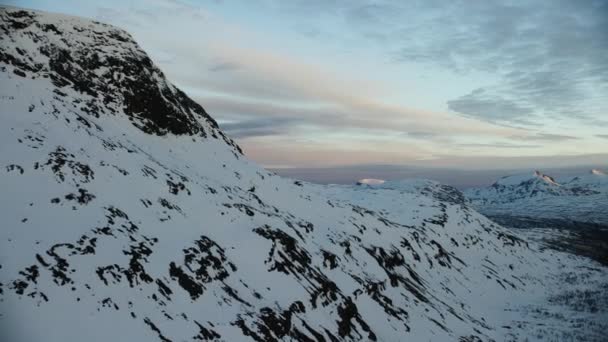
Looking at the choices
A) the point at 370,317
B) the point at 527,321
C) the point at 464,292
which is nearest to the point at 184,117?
the point at 370,317

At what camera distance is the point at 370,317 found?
165 ft

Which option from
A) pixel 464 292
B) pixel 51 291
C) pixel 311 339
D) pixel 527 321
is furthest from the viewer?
pixel 464 292

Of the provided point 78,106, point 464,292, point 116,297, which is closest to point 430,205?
point 464,292

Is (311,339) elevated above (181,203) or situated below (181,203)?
below

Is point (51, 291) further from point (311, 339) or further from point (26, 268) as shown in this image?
point (311, 339)

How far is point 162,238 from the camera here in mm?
33906

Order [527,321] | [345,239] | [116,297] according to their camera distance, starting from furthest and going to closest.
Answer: [527,321] < [345,239] < [116,297]

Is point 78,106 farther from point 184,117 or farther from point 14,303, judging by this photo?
point 14,303

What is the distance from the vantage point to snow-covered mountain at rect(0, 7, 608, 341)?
2477cm

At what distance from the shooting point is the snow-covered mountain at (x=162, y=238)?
975 inches

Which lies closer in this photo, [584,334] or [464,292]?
[584,334]

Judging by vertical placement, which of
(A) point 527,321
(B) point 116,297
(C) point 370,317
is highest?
(B) point 116,297

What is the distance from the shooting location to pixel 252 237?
4450 centimetres

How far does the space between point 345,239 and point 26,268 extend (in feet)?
170
